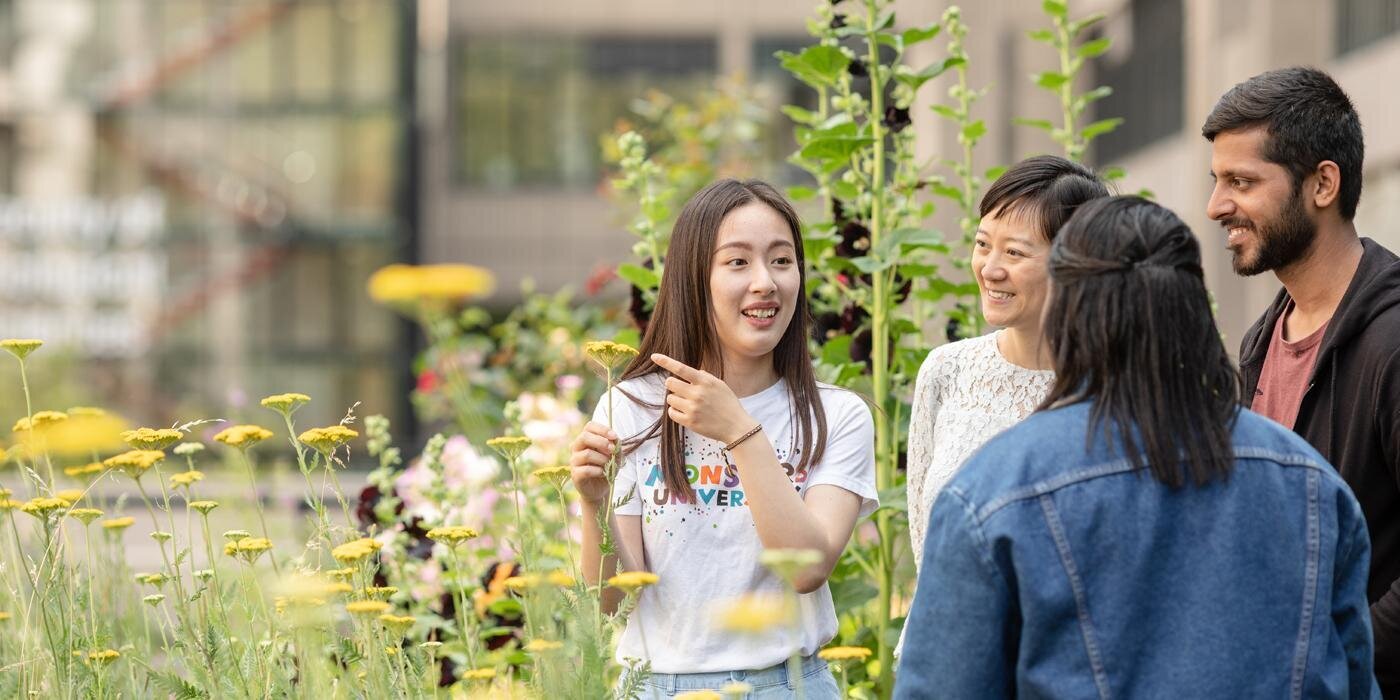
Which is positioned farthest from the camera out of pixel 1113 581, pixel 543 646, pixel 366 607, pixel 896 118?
pixel 896 118

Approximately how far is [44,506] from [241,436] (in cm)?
34

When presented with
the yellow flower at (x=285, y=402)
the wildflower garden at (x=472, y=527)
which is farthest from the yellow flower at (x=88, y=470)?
the yellow flower at (x=285, y=402)

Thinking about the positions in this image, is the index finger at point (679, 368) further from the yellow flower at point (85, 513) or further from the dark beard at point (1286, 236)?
the yellow flower at point (85, 513)

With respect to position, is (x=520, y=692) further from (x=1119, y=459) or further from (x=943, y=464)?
(x=1119, y=459)

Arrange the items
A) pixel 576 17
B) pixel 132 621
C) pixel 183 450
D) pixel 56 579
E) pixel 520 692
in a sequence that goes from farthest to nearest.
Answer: pixel 576 17 → pixel 132 621 → pixel 183 450 → pixel 56 579 → pixel 520 692

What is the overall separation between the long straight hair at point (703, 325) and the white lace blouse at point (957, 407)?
205mm

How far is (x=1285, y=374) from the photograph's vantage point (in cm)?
Result: 247

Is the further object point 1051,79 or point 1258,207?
point 1051,79

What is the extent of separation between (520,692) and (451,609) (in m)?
1.49

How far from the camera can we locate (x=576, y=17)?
25.0 m

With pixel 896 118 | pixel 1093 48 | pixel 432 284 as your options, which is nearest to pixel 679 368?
pixel 896 118

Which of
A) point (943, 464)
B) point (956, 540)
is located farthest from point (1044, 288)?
point (956, 540)

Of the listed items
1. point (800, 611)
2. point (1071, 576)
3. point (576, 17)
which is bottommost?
point (800, 611)

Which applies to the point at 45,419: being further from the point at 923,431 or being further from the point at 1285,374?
the point at 1285,374
